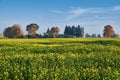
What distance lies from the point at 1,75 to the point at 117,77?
20.6 ft

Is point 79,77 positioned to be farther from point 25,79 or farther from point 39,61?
point 39,61

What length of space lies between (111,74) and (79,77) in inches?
78.5

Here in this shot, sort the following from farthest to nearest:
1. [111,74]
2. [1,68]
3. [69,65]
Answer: [69,65], [1,68], [111,74]

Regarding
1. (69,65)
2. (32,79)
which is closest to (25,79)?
(32,79)

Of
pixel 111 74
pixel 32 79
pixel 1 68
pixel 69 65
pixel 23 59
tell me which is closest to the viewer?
pixel 32 79

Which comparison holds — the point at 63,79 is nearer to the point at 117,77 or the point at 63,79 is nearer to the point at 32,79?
the point at 32,79

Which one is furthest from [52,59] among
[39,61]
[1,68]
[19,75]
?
[19,75]

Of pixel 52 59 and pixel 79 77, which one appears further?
pixel 52 59

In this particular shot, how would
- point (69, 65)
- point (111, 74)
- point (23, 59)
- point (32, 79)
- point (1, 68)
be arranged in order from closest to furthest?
point (32, 79)
point (111, 74)
point (1, 68)
point (69, 65)
point (23, 59)

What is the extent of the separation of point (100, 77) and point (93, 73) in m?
0.96

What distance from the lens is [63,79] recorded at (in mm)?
19969

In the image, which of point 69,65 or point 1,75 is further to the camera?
point 69,65

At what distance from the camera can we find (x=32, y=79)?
783 inches

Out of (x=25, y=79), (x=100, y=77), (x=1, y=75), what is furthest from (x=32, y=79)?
(x=100, y=77)
